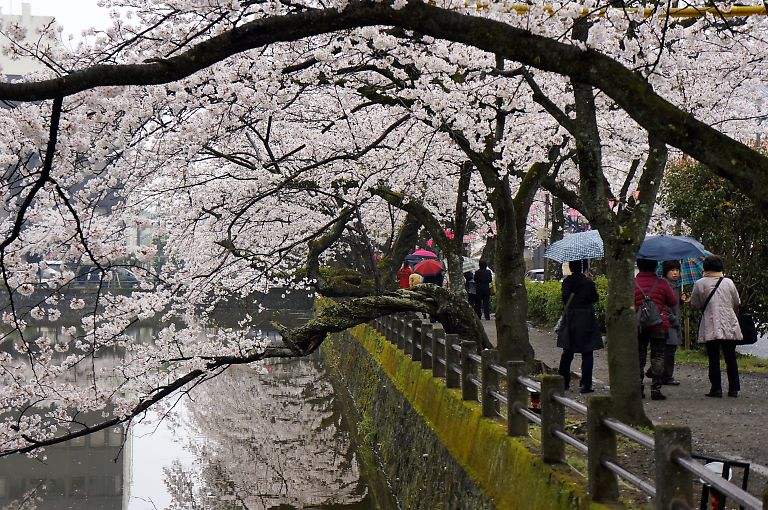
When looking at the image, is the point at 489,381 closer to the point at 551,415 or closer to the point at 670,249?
the point at 551,415

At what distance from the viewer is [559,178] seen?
17.7 metres

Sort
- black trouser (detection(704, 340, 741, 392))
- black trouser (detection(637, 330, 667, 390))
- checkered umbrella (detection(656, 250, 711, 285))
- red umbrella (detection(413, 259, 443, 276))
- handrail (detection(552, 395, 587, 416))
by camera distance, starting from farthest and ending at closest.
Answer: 1. red umbrella (detection(413, 259, 443, 276))
2. checkered umbrella (detection(656, 250, 711, 285))
3. black trouser (detection(637, 330, 667, 390))
4. black trouser (detection(704, 340, 741, 392))
5. handrail (detection(552, 395, 587, 416))

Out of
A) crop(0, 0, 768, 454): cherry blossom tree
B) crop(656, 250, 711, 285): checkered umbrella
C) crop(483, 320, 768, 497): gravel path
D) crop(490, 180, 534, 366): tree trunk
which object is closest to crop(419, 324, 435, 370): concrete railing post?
crop(0, 0, 768, 454): cherry blossom tree

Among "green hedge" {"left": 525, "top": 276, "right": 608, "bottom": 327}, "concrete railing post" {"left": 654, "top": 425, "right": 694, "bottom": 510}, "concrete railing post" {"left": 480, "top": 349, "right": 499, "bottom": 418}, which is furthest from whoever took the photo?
"green hedge" {"left": 525, "top": 276, "right": 608, "bottom": 327}

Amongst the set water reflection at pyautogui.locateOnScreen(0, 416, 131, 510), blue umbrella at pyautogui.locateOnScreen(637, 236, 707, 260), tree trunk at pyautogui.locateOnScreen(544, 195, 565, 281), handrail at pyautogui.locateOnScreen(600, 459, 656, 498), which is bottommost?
water reflection at pyautogui.locateOnScreen(0, 416, 131, 510)

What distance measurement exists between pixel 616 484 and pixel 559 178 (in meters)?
13.1

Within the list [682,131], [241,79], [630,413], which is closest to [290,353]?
[241,79]

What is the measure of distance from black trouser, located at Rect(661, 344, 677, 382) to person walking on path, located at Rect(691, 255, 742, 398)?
70 centimetres

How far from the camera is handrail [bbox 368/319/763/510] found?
385 centimetres

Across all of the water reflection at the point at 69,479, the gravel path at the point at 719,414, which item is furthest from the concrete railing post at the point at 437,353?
the water reflection at the point at 69,479

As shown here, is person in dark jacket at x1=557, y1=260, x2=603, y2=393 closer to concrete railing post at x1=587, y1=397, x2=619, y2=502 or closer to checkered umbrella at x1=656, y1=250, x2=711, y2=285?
checkered umbrella at x1=656, y1=250, x2=711, y2=285

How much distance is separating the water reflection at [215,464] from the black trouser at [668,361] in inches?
150

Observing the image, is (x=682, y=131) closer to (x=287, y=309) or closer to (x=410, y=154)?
(x=410, y=154)

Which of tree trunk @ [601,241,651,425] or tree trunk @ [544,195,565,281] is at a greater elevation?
tree trunk @ [544,195,565,281]
